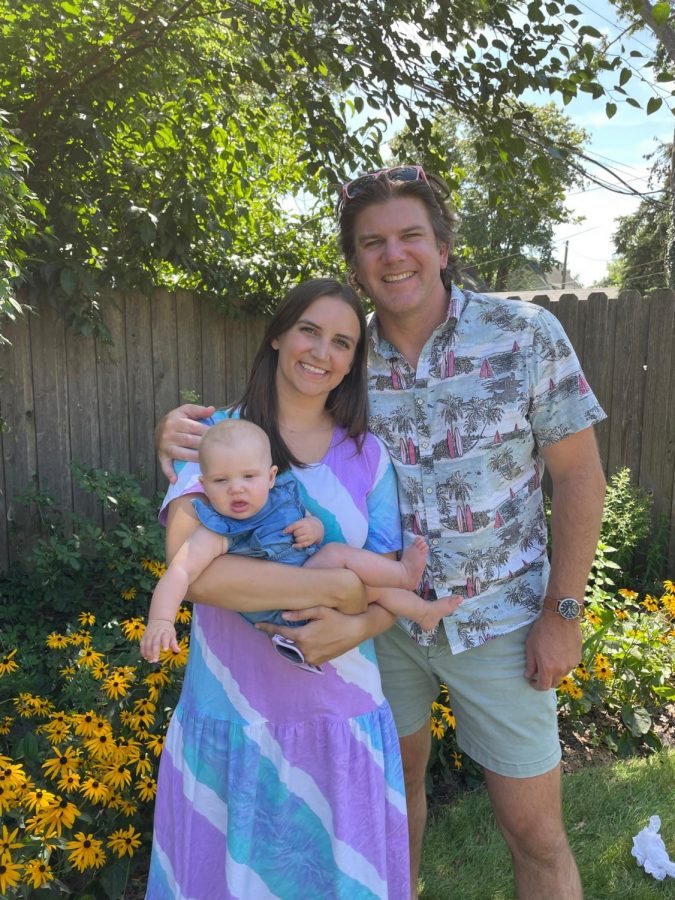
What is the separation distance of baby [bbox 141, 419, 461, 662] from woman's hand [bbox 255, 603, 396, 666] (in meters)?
0.04

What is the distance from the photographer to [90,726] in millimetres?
2150

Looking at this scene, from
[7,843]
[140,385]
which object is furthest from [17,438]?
[7,843]

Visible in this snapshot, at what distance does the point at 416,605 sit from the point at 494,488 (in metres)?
0.38

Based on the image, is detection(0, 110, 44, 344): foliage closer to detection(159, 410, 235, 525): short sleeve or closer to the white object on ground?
detection(159, 410, 235, 525): short sleeve

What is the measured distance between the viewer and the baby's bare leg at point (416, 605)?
1761mm

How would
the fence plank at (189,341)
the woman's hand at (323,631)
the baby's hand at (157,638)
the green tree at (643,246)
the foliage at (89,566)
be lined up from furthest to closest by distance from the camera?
the green tree at (643,246)
the fence plank at (189,341)
the foliage at (89,566)
the woman's hand at (323,631)
the baby's hand at (157,638)

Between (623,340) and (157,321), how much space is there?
3113mm

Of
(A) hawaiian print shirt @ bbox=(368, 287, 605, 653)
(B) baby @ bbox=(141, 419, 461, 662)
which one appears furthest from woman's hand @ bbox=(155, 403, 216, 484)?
(A) hawaiian print shirt @ bbox=(368, 287, 605, 653)

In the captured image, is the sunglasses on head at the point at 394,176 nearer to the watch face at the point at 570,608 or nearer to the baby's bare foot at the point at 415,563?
the baby's bare foot at the point at 415,563

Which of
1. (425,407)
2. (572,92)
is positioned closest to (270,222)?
(572,92)

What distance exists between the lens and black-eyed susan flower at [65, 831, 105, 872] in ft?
6.28

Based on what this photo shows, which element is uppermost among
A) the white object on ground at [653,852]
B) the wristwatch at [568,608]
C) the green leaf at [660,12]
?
the green leaf at [660,12]

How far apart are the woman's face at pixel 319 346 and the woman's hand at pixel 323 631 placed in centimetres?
54

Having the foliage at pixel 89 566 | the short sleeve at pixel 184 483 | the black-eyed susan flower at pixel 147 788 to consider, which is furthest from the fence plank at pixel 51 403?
the short sleeve at pixel 184 483
